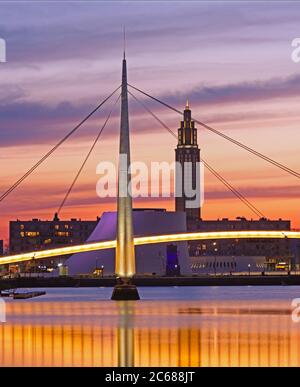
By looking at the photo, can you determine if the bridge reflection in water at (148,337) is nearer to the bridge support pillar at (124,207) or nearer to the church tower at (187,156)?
the bridge support pillar at (124,207)

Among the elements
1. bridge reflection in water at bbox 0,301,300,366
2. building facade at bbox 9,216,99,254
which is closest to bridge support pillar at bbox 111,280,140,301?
bridge reflection in water at bbox 0,301,300,366

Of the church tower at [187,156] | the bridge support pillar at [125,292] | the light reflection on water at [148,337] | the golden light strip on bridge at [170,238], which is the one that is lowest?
the light reflection on water at [148,337]

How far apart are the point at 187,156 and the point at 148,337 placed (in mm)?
128926

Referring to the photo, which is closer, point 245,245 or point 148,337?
point 148,337

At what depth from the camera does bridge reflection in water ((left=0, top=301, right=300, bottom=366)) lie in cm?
2714

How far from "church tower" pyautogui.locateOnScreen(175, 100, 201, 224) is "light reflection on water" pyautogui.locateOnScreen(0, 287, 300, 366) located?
10232 centimetres

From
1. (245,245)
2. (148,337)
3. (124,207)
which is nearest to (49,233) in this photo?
(245,245)

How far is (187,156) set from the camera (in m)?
162

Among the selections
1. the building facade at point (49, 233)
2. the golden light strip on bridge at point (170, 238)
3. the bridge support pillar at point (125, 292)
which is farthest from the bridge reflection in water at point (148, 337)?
the building facade at point (49, 233)

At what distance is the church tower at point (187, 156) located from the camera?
499 feet

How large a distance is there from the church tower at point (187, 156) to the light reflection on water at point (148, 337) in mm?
102319

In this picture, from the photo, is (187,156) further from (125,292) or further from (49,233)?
(125,292)
